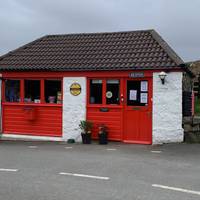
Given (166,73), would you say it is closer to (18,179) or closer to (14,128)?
(14,128)

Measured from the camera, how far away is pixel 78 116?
1675 centimetres

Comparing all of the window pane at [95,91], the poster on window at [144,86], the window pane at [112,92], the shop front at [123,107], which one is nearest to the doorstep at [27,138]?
the shop front at [123,107]

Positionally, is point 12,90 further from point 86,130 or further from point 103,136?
point 103,136

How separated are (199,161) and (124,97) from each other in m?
4.98

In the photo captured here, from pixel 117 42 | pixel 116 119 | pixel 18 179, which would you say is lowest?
pixel 18 179

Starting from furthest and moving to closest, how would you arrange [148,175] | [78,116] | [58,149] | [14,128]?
1. [14,128]
2. [78,116]
3. [58,149]
4. [148,175]

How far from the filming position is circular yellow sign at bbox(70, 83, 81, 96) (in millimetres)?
16719

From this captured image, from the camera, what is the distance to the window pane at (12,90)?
17953 millimetres

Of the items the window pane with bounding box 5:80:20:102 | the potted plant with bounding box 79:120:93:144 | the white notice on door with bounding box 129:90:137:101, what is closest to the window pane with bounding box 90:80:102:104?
the potted plant with bounding box 79:120:93:144

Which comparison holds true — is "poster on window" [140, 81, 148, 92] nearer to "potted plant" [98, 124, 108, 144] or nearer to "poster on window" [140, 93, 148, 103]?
"poster on window" [140, 93, 148, 103]

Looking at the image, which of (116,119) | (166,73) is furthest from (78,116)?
(166,73)

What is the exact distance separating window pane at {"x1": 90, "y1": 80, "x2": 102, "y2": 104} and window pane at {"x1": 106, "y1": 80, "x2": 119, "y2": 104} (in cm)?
32

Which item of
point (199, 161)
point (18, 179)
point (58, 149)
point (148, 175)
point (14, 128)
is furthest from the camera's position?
point (14, 128)

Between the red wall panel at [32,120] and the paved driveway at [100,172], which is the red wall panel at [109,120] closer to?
the paved driveway at [100,172]
